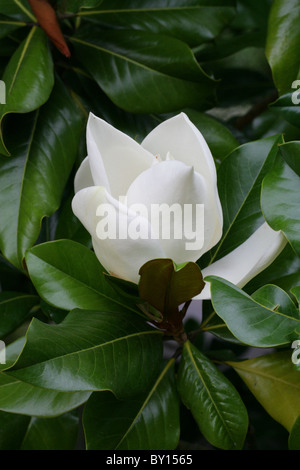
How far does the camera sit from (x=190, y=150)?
607 mm

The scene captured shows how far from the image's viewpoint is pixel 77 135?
2.73 feet

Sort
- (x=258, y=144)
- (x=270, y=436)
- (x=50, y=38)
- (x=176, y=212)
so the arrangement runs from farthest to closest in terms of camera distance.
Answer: (x=270, y=436)
(x=50, y=38)
(x=258, y=144)
(x=176, y=212)

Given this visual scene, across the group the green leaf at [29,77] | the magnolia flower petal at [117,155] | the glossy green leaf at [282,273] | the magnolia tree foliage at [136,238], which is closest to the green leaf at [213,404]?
the magnolia tree foliage at [136,238]

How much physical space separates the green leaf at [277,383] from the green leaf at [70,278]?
150 millimetres

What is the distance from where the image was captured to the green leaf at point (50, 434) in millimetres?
818

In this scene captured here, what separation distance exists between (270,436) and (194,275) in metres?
0.70

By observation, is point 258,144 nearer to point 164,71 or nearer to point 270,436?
point 164,71

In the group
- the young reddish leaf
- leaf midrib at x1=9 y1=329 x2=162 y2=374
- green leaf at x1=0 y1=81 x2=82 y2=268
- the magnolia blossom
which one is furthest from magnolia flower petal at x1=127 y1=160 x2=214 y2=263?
the young reddish leaf

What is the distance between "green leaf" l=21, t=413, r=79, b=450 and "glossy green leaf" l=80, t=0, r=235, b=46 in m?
0.56

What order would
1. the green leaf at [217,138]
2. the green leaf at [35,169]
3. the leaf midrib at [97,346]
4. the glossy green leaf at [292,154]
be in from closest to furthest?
the leaf midrib at [97,346] < the glossy green leaf at [292,154] < the green leaf at [35,169] < the green leaf at [217,138]

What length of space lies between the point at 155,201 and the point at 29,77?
0.95 ft

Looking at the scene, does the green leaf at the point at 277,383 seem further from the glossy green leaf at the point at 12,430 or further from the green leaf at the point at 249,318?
the glossy green leaf at the point at 12,430

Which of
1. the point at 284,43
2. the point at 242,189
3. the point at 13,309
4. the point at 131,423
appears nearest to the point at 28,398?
the point at 131,423
